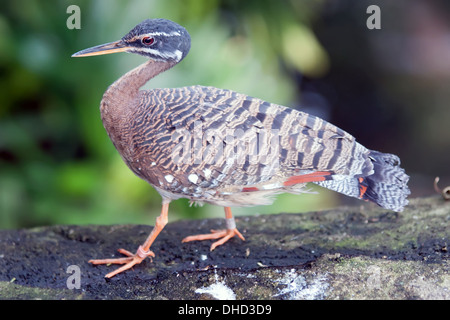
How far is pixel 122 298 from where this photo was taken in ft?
13.0

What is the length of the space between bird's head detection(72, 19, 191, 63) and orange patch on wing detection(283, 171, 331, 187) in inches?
52.0

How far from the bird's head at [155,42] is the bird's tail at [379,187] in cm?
155

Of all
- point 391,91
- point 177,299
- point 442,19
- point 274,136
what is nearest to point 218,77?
point 274,136

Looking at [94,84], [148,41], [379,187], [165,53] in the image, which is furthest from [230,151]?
[94,84]

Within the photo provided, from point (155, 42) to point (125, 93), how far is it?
0.48 metres

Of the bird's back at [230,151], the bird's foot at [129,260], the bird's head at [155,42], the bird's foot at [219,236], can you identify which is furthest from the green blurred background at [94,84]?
the bird's back at [230,151]

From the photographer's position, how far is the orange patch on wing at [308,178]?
409cm

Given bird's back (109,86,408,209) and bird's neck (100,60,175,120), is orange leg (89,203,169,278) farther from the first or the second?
bird's neck (100,60,175,120)

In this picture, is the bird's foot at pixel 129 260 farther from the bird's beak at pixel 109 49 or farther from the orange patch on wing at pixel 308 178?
the bird's beak at pixel 109 49

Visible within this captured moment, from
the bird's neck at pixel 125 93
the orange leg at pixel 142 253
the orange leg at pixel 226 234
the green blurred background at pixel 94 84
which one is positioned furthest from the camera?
the green blurred background at pixel 94 84

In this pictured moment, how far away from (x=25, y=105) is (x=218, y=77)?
8.75ft

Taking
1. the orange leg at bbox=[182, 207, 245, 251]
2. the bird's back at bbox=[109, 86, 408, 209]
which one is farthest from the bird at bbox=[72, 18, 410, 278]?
the orange leg at bbox=[182, 207, 245, 251]

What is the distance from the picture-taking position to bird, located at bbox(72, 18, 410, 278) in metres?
4.05
